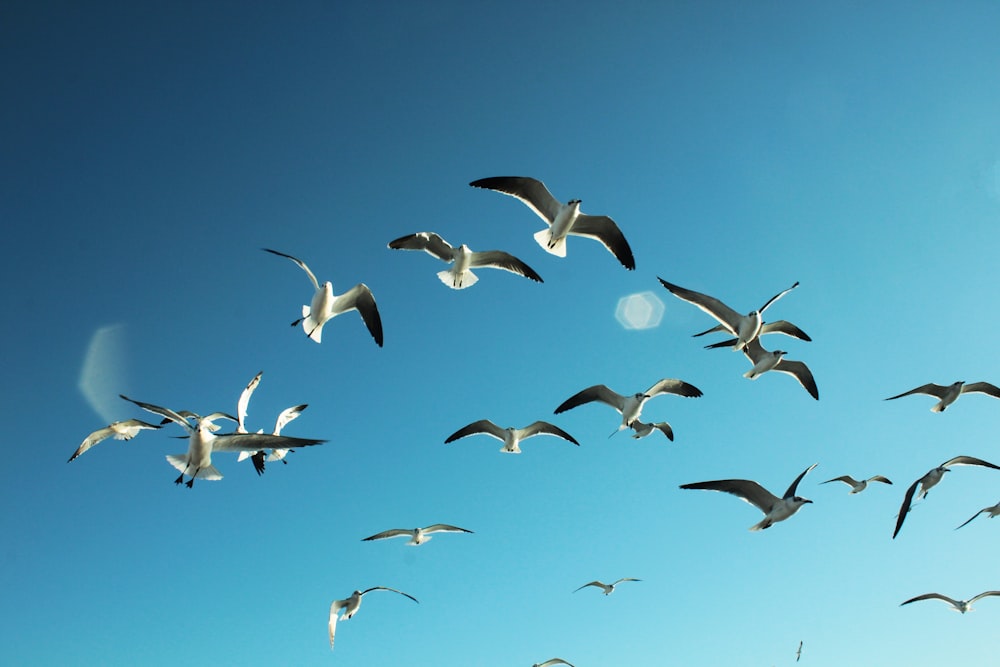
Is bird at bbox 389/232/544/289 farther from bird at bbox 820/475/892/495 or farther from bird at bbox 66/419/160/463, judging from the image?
bird at bbox 820/475/892/495

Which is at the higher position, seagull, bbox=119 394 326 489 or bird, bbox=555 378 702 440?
bird, bbox=555 378 702 440

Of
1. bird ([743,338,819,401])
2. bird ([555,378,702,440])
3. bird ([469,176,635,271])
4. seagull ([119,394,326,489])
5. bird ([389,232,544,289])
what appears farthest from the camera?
bird ([555,378,702,440])

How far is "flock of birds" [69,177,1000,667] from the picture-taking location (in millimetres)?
13578

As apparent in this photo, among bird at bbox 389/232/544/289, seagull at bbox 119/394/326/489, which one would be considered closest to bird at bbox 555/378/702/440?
bird at bbox 389/232/544/289

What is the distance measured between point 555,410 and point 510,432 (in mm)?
2009

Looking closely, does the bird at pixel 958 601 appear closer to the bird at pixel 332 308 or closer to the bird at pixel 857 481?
the bird at pixel 857 481

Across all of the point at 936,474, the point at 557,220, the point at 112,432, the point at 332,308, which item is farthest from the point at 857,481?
the point at 112,432

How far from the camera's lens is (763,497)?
14.7m

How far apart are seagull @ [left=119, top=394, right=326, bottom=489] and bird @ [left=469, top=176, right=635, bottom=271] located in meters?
6.85

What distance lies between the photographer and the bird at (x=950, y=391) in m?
19.0

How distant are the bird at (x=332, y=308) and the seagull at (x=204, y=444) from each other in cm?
308

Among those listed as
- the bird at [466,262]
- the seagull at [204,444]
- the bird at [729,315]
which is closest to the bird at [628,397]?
the bird at [729,315]

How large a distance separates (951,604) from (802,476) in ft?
46.5

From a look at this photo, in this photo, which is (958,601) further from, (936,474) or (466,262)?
(466,262)
